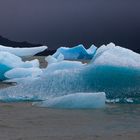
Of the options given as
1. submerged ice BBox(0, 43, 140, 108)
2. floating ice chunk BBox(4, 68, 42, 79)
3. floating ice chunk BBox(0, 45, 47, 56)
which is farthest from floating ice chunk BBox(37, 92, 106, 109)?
floating ice chunk BBox(0, 45, 47, 56)

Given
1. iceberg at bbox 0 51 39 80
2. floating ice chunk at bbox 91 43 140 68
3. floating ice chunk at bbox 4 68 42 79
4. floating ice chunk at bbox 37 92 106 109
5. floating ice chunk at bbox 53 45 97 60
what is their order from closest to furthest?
floating ice chunk at bbox 37 92 106 109 → floating ice chunk at bbox 91 43 140 68 → floating ice chunk at bbox 4 68 42 79 → iceberg at bbox 0 51 39 80 → floating ice chunk at bbox 53 45 97 60

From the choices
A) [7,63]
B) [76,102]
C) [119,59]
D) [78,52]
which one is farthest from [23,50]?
[76,102]

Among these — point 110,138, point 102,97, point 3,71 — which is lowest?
point 110,138

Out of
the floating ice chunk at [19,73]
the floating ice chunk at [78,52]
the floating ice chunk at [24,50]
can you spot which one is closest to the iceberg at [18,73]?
the floating ice chunk at [19,73]

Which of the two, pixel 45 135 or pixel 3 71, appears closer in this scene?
pixel 45 135

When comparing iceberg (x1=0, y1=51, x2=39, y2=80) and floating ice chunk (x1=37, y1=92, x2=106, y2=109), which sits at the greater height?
iceberg (x1=0, y1=51, x2=39, y2=80)

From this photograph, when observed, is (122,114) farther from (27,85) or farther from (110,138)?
(27,85)

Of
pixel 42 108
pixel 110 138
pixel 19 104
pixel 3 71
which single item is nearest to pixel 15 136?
pixel 110 138

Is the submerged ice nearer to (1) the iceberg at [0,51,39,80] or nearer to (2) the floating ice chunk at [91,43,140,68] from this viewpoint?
(2) the floating ice chunk at [91,43,140,68]

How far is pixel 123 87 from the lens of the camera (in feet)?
19.1

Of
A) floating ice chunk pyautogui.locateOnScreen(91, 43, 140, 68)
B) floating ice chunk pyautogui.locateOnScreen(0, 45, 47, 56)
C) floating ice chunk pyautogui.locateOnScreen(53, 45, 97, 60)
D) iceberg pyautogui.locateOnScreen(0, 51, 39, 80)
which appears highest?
floating ice chunk pyautogui.locateOnScreen(53, 45, 97, 60)

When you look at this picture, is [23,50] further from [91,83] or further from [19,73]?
[91,83]

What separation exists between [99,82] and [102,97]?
3.07 feet

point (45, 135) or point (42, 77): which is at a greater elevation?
point (42, 77)
